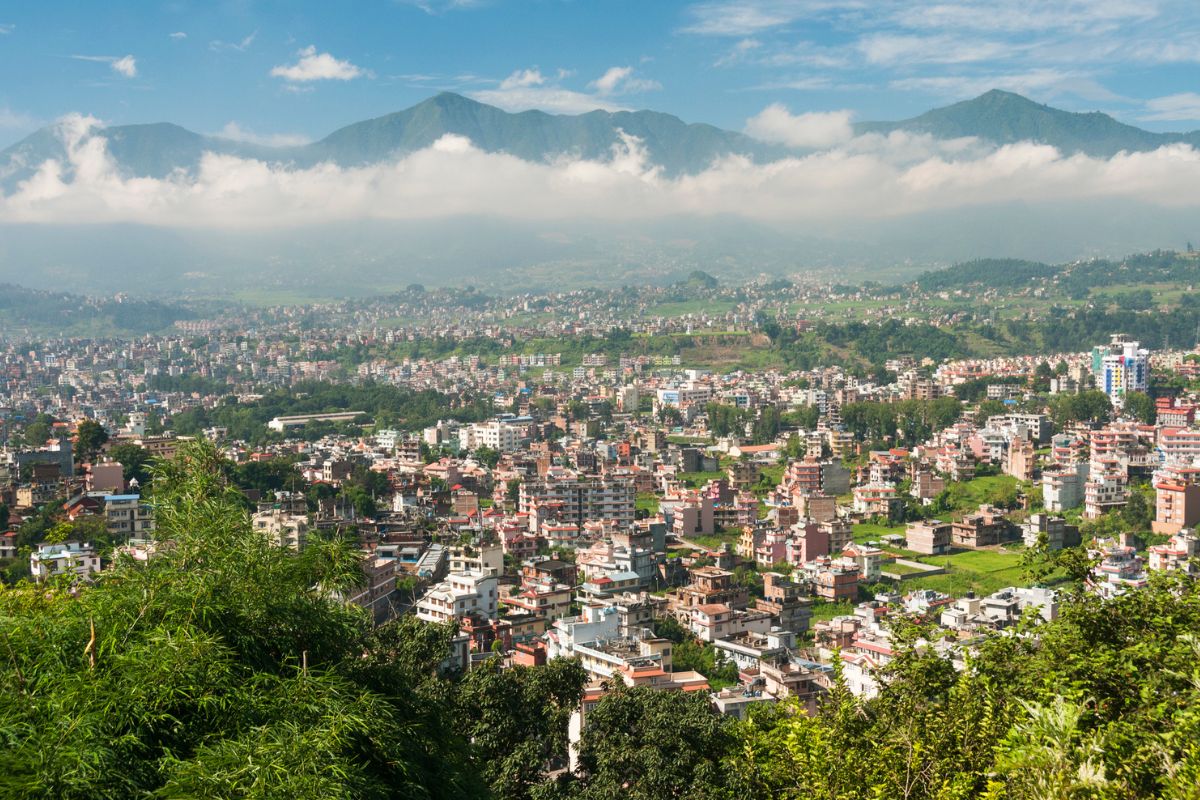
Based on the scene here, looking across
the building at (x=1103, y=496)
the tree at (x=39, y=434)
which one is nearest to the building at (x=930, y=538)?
the building at (x=1103, y=496)

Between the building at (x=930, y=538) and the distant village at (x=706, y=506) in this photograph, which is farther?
the building at (x=930, y=538)

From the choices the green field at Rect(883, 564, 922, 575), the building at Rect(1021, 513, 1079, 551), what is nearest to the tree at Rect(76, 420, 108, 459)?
the green field at Rect(883, 564, 922, 575)

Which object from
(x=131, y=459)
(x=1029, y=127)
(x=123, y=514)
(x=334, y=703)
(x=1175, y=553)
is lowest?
(x=1175, y=553)

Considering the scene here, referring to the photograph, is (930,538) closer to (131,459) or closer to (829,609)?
(829,609)

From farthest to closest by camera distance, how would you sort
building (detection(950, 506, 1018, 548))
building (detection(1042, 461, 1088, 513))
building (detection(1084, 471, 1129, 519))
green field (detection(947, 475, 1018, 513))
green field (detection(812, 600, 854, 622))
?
green field (detection(947, 475, 1018, 513)) < building (detection(1042, 461, 1088, 513)) < building (detection(1084, 471, 1129, 519)) < building (detection(950, 506, 1018, 548)) < green field (detection(812, 600, 854, 622))

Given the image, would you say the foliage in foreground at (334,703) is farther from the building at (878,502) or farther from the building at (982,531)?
the building at (878,502)

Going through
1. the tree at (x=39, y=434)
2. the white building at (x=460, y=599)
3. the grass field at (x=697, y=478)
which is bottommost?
the grass field at (x=697, y=478)

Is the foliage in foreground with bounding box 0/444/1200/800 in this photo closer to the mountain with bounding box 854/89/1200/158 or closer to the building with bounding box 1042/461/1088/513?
the building with bounding box 1042/461/1088/513

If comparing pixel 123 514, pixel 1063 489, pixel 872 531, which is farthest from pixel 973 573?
pixel 123 514

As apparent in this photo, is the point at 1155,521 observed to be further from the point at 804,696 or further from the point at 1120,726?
the point at 1120,726
